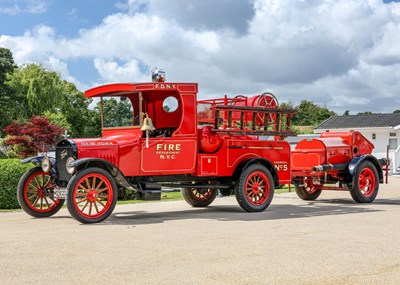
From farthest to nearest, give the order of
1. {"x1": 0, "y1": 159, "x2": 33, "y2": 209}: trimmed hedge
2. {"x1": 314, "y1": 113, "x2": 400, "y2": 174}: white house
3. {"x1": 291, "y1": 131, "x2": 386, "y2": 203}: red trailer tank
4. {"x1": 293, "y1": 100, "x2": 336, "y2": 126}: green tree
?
{"x1": 293, "y1": 100, "x2": 336, "y2": 126}: green tree
{"x1": 314, "y1": 113, "x2": 400, "y2": 174}: white house
{"x1": 291, "y1": 131, "x2": 386, "y2": 203}: red trailer tank
{"x1": 0, "y1": 159, "x2": 33, "y2": 209}: trimmed hedge

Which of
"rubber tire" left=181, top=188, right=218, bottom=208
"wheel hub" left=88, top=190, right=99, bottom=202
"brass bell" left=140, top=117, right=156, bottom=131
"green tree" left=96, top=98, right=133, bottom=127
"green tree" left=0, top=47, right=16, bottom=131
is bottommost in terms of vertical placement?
"rubber tire" left=181, top=188, right=218, bottom=208

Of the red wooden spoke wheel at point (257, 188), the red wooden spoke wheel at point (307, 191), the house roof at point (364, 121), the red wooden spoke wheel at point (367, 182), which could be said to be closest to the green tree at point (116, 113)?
the red wooden spoke wheel at point (257, 188)

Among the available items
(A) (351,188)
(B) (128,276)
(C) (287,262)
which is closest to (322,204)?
(A) (351,188)

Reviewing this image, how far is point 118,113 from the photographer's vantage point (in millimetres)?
12664

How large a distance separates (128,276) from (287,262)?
1.93 meters

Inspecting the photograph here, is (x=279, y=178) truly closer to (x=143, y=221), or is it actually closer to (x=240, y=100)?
(x=240, y=100)

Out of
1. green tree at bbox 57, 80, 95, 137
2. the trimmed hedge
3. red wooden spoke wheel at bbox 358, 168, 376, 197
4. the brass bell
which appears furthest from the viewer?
green tree at bbox 57, 80, 95, 137

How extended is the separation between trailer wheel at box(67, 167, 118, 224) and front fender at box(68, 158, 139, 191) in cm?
17

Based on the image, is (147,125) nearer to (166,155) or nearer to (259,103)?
(166,155)

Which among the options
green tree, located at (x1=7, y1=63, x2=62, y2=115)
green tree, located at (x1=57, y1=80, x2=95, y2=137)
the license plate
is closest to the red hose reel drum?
the license plate

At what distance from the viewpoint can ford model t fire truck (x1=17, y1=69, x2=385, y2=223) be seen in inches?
441

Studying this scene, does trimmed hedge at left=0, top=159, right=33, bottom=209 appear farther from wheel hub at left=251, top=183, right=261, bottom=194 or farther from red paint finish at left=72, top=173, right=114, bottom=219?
wheel hub at left=251, top=183, right=261, bottom=194

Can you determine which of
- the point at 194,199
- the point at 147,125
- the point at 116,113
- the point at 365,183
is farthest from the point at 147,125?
the point at 365,183

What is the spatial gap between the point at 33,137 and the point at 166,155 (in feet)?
61.8
